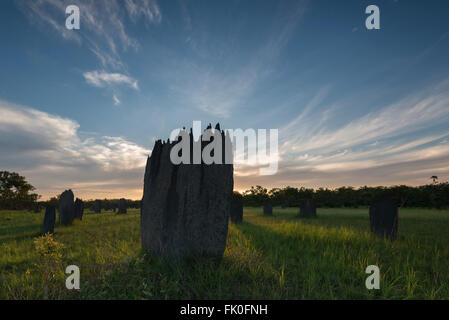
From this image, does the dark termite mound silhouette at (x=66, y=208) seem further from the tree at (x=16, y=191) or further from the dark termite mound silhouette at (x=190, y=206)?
the tree at (x=16, y=191)

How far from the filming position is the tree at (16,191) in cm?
4032

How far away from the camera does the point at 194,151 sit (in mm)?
4105

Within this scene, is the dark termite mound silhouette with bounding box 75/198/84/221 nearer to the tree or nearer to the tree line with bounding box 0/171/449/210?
the tree line with bounding box 0/171/449/210

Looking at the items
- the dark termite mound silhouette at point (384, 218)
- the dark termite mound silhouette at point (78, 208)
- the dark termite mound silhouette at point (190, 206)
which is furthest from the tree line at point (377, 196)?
the dark termite mound silhouette at point (78, 208)

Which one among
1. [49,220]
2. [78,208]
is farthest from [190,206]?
[78,208]

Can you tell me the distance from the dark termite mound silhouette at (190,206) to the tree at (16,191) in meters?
53.0

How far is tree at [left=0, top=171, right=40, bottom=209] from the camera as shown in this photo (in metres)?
40.3

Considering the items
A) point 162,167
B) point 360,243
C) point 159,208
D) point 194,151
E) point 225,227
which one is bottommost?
point 360,243

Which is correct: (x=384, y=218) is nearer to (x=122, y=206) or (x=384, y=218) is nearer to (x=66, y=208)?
(x=66, y=208)

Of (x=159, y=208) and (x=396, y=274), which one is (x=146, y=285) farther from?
(x=396, y=274)

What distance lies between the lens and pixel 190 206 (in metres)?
3.87

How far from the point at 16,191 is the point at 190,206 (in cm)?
5664

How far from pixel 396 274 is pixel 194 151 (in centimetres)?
384
